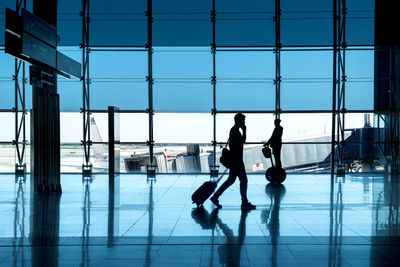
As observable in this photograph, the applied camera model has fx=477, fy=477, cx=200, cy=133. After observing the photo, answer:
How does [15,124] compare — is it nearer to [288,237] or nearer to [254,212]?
[254,212]

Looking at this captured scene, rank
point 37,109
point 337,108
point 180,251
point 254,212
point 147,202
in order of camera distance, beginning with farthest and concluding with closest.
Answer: point 337,108, point 37,109, point 147,202, point 254,212, point 180,251

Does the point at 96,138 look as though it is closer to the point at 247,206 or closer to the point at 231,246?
the point at 247,206

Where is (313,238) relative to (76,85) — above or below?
below

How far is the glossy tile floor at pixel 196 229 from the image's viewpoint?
3.89 metres

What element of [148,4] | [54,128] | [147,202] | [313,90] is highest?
[148,4]

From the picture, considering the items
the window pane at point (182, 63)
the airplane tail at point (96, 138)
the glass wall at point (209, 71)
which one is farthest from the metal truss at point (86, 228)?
the window pane at point (182, 63)

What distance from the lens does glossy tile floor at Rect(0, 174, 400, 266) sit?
389 centimetres

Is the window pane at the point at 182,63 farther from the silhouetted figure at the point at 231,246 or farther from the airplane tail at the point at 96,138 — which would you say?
the silhouetted figure at the point at 231,246

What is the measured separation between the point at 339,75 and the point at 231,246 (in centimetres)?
990

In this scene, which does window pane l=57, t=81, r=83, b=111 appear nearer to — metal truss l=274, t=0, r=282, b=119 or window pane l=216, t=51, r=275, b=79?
window pane l=216, t=51, r=275, b=79

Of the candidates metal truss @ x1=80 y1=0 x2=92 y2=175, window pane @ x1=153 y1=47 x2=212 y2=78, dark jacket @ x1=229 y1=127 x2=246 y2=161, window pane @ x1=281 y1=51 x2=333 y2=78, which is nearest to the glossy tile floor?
dark jacket @ x1=229 y1=127 x2=246 y2=161

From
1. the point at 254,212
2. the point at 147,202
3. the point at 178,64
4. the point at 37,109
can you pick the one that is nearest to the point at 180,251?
the point at 254,212

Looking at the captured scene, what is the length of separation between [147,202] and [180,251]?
3.20 m

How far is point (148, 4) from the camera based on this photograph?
13.2 metres
